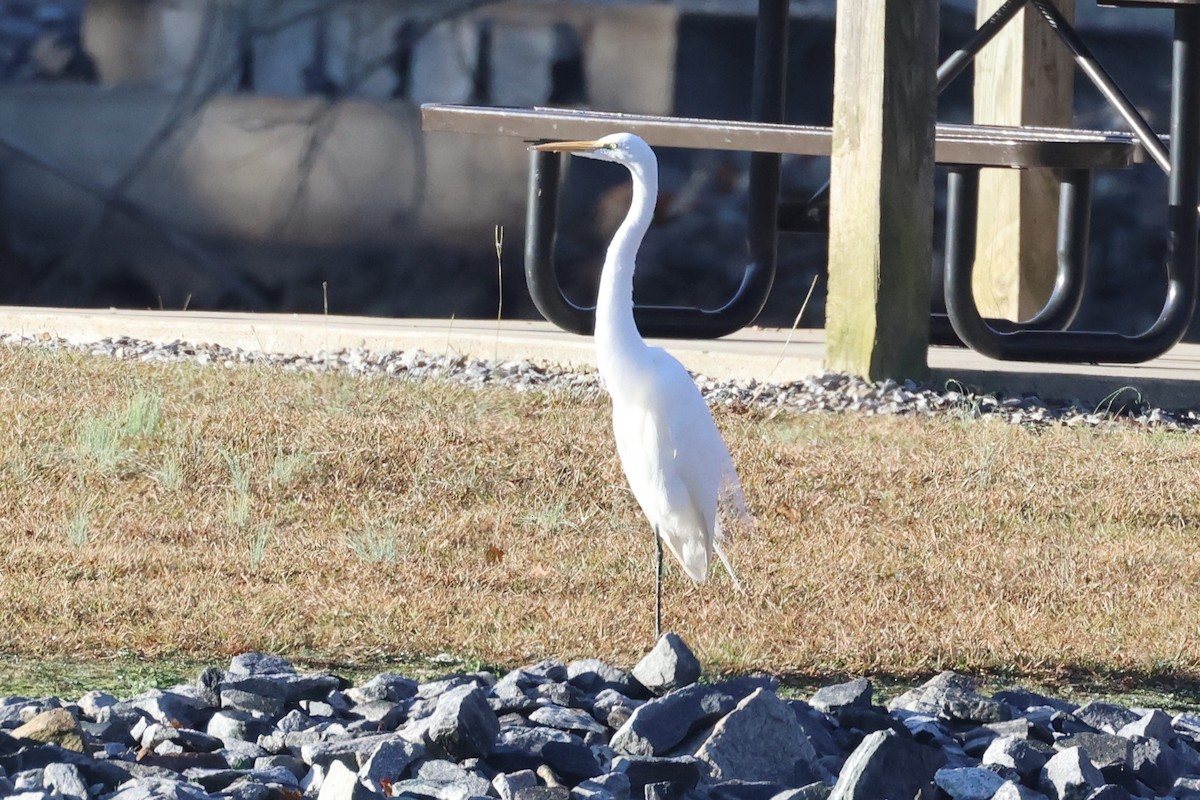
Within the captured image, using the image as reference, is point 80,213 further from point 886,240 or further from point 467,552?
point 467,552

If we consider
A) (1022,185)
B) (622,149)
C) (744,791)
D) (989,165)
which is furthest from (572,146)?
(1022,185)

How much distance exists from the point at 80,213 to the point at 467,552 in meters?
5.48

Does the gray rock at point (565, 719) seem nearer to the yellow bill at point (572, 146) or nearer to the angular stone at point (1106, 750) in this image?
the angular stone at point (1106, 750)

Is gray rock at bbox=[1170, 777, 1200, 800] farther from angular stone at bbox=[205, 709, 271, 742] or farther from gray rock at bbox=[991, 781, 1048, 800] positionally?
angular stone at bbox=[205, 709, 271, 742]

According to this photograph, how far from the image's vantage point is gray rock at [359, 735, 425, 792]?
2838 millimetres

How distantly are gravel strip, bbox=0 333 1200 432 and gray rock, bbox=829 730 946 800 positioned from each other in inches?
142

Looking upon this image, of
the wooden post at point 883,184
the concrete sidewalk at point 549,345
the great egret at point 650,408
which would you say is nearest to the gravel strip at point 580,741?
the great egret at point 650,408

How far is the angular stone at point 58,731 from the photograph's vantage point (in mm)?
2922

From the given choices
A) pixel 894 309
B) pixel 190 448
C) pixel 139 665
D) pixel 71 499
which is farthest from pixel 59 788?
pixel 894 309

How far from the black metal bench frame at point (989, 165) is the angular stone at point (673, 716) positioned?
3.41 m

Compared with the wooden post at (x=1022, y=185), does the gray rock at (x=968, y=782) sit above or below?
below

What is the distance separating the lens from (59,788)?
2736mm

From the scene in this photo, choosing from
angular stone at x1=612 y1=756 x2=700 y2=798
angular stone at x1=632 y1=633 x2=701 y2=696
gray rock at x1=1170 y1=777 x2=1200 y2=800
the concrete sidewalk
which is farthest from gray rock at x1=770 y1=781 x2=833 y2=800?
the concrete sidewalk

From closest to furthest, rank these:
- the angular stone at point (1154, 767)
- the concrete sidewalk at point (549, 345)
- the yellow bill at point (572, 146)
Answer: the angular stone at point (1154, 767), the yellow bill at point (572, 146), the concrete sidewalk at point (549, 345)
